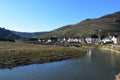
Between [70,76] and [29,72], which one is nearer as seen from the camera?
[70,76]

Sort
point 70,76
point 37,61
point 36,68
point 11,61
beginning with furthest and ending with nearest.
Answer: point 37,61 → point 11,61 → point 36,68 → point 70,76

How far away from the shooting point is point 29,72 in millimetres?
48500

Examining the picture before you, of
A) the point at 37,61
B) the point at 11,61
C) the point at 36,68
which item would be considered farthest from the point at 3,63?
the point at 37,61

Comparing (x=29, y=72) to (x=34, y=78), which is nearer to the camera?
(x=34, y=78)

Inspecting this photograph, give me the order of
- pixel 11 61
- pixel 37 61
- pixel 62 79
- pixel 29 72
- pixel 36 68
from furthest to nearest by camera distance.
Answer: pixel 37 61
pixel 11 61
pixel 36 68
pixel 29 72
pixel 62 79

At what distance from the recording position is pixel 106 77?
147 feet

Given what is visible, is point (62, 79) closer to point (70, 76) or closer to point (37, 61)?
point (70, 76)

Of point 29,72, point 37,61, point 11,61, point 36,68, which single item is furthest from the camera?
point 37,61

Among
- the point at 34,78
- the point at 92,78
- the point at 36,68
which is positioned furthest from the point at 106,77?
the point at 36,68

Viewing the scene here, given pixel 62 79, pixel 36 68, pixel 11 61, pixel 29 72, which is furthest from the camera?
pixel 11 61

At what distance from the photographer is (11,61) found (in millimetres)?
57469

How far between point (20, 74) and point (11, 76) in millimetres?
2422

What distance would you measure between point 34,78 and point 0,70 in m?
9.30

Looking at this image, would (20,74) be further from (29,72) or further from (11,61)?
(11,61)
